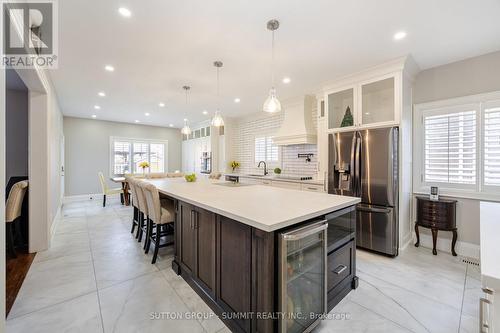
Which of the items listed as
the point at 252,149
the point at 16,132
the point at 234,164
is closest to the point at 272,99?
the point at 252,149

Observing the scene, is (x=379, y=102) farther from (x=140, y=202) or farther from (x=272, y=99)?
(x=140, y=202)

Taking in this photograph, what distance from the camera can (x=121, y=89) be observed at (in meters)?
4.20

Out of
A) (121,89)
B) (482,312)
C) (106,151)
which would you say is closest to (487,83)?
(482,312)

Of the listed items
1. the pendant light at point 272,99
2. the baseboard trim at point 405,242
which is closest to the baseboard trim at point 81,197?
the pendant light at point 272,99

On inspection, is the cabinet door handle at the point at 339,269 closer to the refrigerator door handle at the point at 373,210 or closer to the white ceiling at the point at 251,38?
the refrigerator door handle at the point at 373,210

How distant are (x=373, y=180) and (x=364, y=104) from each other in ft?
3.90

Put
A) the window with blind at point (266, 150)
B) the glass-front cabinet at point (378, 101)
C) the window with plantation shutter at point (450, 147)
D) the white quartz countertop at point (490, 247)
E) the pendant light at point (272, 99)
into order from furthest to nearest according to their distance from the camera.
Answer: the window with blind at point (266, 150) < the glass-front cabinet at point (378, 101) < the window with plantation shutter at point (450, 147) < the pendant light at point (272, 99) < the white quartz countertop at point (490, 247)

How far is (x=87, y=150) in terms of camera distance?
7090 mm

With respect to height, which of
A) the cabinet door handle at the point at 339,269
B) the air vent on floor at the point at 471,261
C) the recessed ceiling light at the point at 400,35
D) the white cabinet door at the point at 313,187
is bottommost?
the air vent on floor at the point at 471,261

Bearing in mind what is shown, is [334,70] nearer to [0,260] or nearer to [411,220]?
[411,220]

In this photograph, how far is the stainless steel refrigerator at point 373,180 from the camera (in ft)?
9.49

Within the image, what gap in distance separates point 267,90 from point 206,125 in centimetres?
369

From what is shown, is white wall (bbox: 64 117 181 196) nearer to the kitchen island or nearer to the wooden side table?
the kitchen island

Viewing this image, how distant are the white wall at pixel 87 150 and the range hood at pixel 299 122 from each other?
612 centimetres
